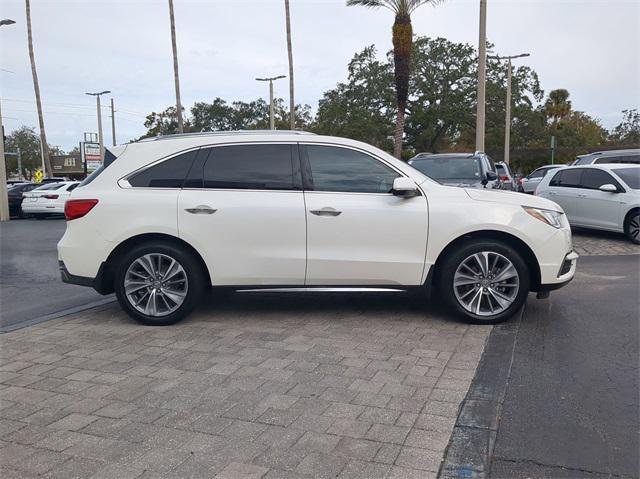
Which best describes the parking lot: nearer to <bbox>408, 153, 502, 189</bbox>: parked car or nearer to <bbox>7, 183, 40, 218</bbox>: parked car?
<bbox>408, 153, 502, 189</bbox>: parked car

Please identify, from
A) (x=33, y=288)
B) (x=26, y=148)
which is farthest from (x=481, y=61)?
(x=26, y=148)

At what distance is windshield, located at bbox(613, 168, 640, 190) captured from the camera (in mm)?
11336

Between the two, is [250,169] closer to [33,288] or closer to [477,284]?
[477,284]

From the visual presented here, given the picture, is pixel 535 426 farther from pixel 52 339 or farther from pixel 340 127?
pixel 340 127

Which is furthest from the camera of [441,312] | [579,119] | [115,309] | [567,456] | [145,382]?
[579,119]

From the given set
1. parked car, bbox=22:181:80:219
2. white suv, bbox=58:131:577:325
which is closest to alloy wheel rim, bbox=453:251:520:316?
white suv, bbox=58:131:577:325

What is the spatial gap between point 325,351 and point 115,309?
2.86 m

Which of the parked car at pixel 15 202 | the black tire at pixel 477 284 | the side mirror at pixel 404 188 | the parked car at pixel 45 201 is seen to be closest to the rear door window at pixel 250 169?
the side mirror at pixel 404 188

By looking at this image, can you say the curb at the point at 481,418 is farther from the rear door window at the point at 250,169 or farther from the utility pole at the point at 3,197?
the utility pole at the point at 3,197

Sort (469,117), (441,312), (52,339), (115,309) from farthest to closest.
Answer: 1. (469,117)
2. (115,309)
3. (441,312)
4. (52,339)

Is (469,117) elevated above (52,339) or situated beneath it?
elevated above

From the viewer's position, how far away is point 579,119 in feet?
215

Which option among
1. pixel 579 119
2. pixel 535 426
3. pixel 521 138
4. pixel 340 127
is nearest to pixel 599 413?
pixel 535 426

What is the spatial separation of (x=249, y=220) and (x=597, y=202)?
8.89m
